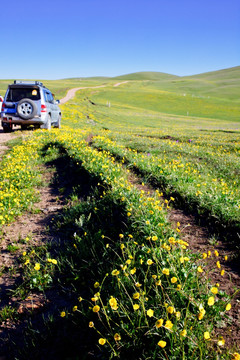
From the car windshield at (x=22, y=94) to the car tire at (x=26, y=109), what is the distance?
835 mm

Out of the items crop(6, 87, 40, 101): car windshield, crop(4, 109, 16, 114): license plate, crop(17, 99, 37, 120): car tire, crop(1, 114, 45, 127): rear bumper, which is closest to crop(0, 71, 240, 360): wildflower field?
crop(17, 99, 37, 120): car tire

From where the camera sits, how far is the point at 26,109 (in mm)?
13273

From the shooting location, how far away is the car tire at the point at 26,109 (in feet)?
42.9

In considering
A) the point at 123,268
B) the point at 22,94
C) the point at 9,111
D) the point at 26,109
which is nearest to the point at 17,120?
the point at 9,111

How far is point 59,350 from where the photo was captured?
2.47 metres

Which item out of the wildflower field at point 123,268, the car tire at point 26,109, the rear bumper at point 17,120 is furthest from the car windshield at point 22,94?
the wildflower field at point 123,268

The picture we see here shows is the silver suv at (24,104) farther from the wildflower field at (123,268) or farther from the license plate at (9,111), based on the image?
the wildflower field at (123,268)

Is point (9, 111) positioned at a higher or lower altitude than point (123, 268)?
higher

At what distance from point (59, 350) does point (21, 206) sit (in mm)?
3762

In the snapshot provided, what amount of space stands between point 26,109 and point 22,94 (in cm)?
112

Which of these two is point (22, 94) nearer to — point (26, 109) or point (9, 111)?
point (26, 109)

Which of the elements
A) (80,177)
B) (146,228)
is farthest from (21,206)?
(146,228)

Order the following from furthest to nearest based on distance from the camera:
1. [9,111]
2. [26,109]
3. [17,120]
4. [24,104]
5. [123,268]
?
1. [17,120]
2. [9,111]
3. [26,109]
4. [24,104]
5. [123,268]

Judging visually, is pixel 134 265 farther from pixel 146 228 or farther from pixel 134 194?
pixel 134 194
